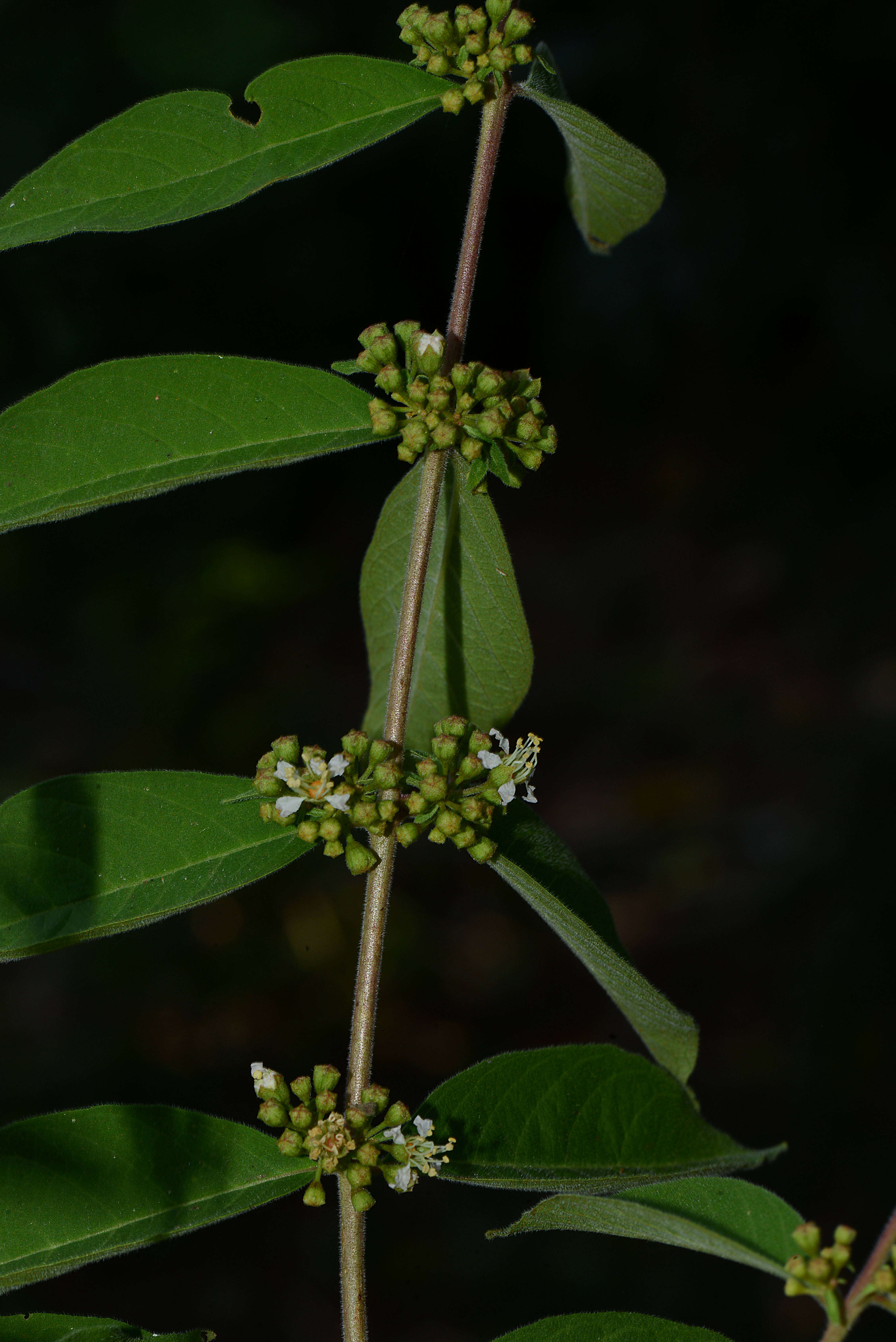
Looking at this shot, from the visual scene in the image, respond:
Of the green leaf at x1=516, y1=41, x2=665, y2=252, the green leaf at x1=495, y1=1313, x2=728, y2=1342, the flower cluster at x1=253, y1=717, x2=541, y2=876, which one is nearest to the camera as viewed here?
the green leaf at x1=495, y1=1313, x2=728, y2=1342

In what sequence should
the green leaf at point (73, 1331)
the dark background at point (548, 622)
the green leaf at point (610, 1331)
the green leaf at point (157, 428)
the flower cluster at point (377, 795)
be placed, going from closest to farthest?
the green leaf at point (73, 1331) < the green leaf at point (610, 1331) < the green leaf at point (157, 428) < the flower cluster at point (377, 795) < the dark background at point (548, 622)

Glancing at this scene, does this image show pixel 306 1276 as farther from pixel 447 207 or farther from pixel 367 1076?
pixel 447 207

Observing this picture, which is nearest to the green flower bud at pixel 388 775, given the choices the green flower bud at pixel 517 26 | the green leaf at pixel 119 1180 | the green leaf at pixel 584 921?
the green leaf at pixel 584 921

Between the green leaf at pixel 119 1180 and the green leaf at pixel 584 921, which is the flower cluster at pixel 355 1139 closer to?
the green leaf at pixel 119 1180

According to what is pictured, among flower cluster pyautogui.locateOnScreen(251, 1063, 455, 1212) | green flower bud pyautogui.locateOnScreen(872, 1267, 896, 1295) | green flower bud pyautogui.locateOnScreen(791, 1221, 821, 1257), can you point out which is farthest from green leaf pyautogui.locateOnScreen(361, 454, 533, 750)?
green flower bud pyautogui.locateOnScreen(872, 1267, 896, 1295)

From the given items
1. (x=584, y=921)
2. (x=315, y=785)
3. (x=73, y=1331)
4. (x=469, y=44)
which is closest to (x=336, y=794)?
(x=315, y=785)

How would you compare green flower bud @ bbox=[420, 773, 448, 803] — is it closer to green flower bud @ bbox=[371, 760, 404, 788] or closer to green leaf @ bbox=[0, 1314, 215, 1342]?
green flower bud @ bbox=[371, 760, 404, 788]
